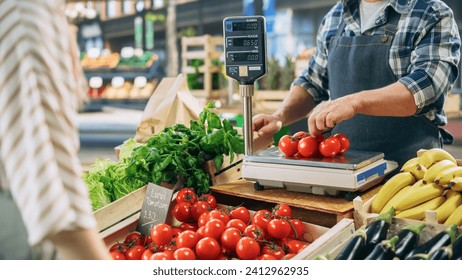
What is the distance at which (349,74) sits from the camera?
292 cm

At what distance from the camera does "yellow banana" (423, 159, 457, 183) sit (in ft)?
6.46

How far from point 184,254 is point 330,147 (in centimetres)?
73

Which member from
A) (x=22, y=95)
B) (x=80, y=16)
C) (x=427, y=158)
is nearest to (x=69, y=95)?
(x=22, y=95)

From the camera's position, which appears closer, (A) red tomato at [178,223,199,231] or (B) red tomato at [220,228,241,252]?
(B) red tomato at [220,228,241,252]

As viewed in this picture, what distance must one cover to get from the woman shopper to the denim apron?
2.06 meters

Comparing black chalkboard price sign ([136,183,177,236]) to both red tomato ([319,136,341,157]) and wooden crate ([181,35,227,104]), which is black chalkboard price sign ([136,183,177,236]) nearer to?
red tomato ([319,136,341,157])

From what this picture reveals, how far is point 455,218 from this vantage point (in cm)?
182

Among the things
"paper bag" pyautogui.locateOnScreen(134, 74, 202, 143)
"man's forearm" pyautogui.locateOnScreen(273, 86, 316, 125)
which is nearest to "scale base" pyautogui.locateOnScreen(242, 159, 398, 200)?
"paper bag" pyautogui.locateOnScreen(134, 74, 202, 143)

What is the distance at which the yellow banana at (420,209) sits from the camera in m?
1.91

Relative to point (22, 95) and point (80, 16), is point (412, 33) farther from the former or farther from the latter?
point (80, 16)

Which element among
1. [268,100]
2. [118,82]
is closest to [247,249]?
[268,100]

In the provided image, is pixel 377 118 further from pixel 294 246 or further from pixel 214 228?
pixel 214 228

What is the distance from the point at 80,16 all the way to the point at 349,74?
446 inches

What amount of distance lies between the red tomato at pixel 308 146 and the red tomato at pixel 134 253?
729 millimetres
